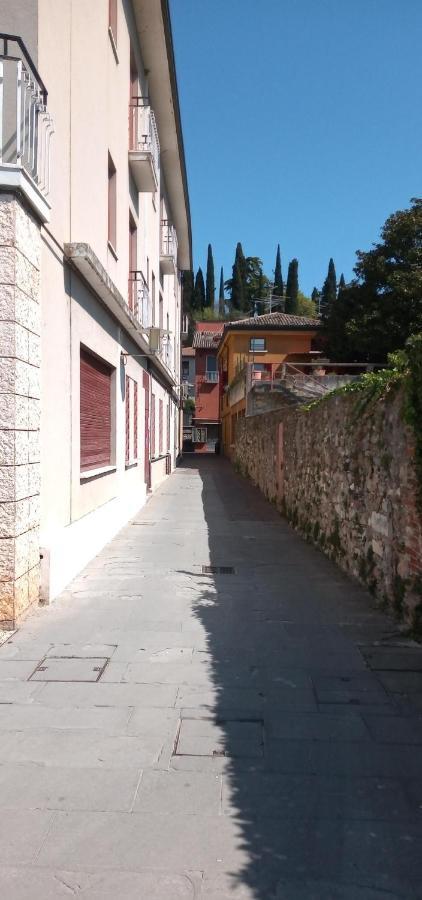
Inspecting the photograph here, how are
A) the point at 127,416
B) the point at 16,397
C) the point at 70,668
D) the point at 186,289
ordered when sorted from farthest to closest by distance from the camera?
1. the point at 186,289
2. the point at 127,416
3. the point at 16,397
4. the point at 70,668

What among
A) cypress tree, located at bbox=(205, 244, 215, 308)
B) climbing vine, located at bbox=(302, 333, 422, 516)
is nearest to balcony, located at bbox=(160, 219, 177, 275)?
climbing vine, located at bbox=(302, 333, 422, 516)

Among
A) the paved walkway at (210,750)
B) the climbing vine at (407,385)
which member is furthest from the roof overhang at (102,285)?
the paved walkway at (210,750)

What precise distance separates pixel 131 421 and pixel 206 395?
38756 millimetres

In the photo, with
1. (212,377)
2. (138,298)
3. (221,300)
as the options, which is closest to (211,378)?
(212,377)

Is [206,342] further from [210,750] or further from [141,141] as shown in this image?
[210,750]

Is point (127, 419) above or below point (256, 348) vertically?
below

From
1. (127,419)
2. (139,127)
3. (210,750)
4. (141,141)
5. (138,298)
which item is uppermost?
(139,127)

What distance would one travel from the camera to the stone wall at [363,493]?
5.07m

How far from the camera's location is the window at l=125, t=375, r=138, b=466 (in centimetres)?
1178

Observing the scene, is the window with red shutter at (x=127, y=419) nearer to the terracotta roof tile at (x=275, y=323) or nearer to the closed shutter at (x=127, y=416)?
the closed shutter at (x=127, y=416)

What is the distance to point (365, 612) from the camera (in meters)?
5.60

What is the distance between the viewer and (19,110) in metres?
4.88

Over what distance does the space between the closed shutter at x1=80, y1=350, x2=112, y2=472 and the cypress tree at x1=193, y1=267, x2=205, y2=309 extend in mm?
71635

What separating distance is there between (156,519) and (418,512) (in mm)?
7469
